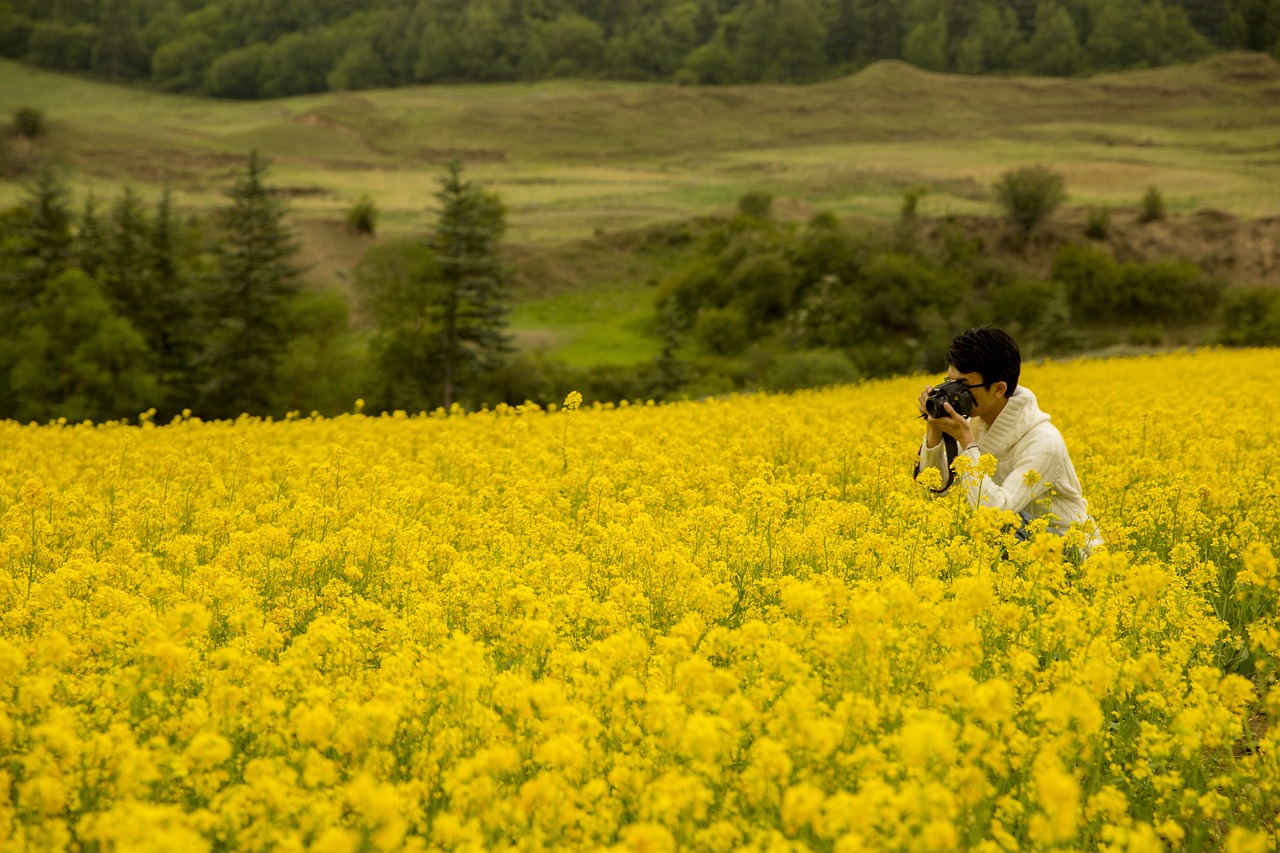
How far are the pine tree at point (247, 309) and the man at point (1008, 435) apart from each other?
35.6 metres

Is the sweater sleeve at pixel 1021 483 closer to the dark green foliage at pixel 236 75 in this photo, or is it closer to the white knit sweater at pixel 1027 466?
the white knit sweater at pixel 1027 466

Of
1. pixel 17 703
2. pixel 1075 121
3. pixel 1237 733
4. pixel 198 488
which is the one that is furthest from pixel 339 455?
pixel 1075 121

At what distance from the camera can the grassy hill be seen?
6800 cm

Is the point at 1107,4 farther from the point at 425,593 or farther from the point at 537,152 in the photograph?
the point at 425,593

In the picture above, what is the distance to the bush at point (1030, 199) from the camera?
60.1 metres

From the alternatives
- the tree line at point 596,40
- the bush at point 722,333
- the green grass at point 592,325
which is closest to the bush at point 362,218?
the green grass at point 592,325

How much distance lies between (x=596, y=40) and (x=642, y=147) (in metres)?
46.5

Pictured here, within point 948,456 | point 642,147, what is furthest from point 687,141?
point 948,456

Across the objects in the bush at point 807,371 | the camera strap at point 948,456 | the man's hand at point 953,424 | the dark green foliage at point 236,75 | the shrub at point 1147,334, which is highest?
the dark green foliage at point 236,75

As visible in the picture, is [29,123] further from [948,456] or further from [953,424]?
[953,424]

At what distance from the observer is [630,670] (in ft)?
15.1

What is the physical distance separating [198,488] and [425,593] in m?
3.84

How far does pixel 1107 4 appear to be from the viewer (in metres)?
129

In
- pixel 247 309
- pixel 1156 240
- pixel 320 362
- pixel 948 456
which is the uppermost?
pixel 948 456
